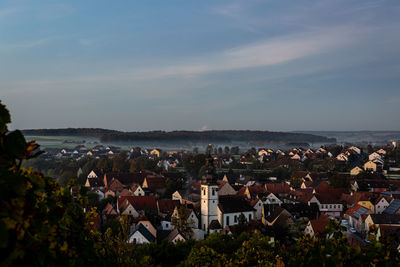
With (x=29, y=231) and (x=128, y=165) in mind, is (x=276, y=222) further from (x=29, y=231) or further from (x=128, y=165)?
(x=128, y=165)

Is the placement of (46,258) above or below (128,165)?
above

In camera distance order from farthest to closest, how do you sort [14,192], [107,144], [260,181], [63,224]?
[107,144] → [260,181] → [63,224] → [14,192]

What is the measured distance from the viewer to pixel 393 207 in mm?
41531

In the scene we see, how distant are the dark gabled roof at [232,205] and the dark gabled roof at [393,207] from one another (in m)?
12.8

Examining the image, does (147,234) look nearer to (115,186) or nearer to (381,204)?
(381,204)

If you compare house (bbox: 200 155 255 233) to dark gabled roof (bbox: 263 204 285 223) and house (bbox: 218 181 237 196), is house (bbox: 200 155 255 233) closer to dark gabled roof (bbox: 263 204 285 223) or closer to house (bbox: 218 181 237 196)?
dark gabled roof (bbox: 263 204 285 223)

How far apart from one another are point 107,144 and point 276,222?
90.3 m

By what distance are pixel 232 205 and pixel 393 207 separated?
611 inches

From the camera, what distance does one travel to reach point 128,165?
8625cm

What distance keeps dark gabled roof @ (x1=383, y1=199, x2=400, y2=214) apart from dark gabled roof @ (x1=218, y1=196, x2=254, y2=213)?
1285 centimetres

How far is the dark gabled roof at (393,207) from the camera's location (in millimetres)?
40469

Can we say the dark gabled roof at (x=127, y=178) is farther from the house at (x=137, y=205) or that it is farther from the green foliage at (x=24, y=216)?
the green foliage at (x=24, y=216)

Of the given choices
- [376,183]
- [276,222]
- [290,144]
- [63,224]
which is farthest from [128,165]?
[290,144]

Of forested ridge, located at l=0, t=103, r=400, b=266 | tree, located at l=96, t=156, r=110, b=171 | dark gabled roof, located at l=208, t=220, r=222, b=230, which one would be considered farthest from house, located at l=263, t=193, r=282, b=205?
forested ridge, located at l=0, t=103, r=400, b=266
